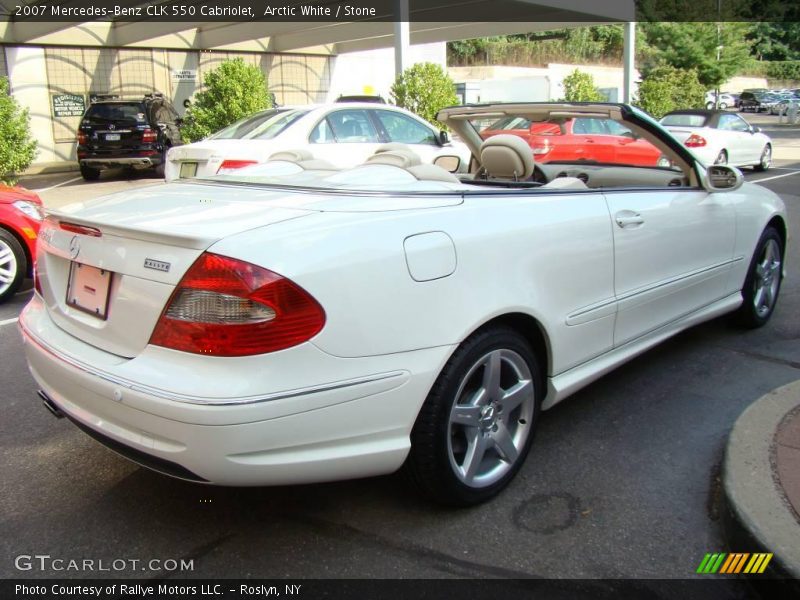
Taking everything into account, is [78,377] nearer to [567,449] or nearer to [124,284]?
[124,284]

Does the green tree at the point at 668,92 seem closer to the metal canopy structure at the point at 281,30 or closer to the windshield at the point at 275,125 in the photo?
the metal canopy structure at the point at 281,30

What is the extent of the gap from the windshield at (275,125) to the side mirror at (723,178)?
5644 mm

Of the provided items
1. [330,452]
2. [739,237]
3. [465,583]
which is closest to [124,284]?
[330,452]

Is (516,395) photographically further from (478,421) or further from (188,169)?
(188,169)

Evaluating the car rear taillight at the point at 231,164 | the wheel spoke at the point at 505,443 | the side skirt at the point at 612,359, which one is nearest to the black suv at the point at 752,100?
the car rear taillight at the point at 231,164

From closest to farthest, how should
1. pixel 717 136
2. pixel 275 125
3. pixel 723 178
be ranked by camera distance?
pixel 723 178 < pixel 275 125 < pixel 717 136

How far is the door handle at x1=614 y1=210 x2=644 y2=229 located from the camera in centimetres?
348

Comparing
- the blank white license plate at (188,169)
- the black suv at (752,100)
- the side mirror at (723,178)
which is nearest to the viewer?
the side mirror at (723,178)

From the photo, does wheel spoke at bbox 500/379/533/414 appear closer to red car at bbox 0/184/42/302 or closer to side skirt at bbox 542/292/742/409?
side skirt at bbox 542/292/742/409

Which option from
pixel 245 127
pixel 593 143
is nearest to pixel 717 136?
pixel 593 143

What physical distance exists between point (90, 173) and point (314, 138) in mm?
10075

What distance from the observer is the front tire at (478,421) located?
2631 mm

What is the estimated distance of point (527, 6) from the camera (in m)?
16.7

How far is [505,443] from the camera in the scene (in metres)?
2.99
